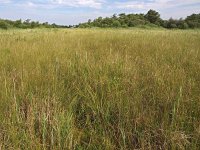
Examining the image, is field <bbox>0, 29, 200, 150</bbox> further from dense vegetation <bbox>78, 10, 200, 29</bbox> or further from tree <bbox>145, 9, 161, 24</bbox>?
tree <bbox>145, 9, 161, 24</bbox>

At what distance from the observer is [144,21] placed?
2902 centimetres

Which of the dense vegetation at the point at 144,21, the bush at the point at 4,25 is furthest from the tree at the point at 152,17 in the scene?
the bush at the point at 4,25

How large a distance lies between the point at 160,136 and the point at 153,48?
4971 millimetres

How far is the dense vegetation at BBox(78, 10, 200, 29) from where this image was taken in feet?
90.7

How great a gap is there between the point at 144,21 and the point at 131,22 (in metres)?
1.54

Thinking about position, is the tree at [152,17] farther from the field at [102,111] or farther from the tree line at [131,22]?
the field at [102,111]

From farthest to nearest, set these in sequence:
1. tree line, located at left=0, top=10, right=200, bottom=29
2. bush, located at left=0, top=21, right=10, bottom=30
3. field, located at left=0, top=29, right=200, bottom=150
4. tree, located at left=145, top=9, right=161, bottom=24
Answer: tree, located at left=145, top=9, right=161, bottom=24 < tree line, located at left=0, top=10, right=200, bottom=29 < bush, located at left=0, top=21, right=10, bottom=30 < field, located at left=0, top=29, right=200, bottom=150

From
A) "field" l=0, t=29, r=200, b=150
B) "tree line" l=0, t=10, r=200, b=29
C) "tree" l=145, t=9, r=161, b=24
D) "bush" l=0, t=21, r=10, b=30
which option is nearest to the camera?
"field" l=0, t=29, r=200, b=150

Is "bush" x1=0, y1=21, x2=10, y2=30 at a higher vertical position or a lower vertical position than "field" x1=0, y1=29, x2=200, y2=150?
higher

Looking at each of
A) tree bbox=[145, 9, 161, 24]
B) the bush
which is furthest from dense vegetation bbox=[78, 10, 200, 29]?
the bush

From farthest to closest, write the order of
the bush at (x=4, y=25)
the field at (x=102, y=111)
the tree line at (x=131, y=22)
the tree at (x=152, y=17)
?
the tree at (x=152, y=17)
the tree line at (x=131, y=22)
the bush at (x=4, y=25)
the field at (x=102, y=111)

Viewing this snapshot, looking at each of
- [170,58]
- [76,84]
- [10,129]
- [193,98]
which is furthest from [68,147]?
[170,58]

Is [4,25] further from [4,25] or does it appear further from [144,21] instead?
[144,21]

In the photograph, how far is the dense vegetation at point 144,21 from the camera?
90.7 ft
